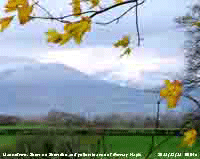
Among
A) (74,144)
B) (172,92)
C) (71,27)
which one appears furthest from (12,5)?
(74,144)

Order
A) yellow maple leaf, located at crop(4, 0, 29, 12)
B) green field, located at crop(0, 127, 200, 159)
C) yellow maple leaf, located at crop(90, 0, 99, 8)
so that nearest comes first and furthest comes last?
yellow maple leaf, located at crop(4, 0, 29, 12)
yellow maple leaf, located at crop(90, 0, 99, 8)
green field, located at crop(0, 127, 200, 159)

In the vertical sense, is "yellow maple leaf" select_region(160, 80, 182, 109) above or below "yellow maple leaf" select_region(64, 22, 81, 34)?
below

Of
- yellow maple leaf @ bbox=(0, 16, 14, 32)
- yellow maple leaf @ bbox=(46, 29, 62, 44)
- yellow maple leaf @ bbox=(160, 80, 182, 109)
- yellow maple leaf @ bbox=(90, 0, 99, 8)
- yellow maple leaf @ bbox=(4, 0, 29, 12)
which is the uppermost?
yellow maple leaf @ bbox=(4, 0, 29, 12)

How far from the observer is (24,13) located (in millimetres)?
816

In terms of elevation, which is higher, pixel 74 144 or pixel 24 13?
pixel 24 13

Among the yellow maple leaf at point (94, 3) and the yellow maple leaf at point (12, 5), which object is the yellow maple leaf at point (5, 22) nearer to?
the yellow maple leaf at point (12, 5)

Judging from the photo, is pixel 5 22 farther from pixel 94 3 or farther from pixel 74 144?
pixel 74 144

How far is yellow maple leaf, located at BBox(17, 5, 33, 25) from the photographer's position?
2.63 feet

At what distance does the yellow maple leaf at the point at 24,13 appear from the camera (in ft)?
2.63

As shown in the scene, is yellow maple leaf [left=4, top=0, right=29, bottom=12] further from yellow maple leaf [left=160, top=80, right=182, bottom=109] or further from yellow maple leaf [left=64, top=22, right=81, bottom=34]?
yellow maple leaf [left=160, top=80, right=182, bottom=109]

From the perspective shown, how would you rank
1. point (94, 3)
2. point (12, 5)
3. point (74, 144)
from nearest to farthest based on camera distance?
point (12, 5) → point (94, 3) → point (74, 144)

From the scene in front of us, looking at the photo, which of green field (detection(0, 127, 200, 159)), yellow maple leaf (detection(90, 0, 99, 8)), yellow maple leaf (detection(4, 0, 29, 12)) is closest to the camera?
yellow maple leaf (detection(4, 0, 29, 12))

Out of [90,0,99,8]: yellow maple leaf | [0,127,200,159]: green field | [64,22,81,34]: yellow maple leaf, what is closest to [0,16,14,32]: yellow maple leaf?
[64,22,81,34]: yellow maple leaf

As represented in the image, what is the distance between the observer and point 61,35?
0.85m
